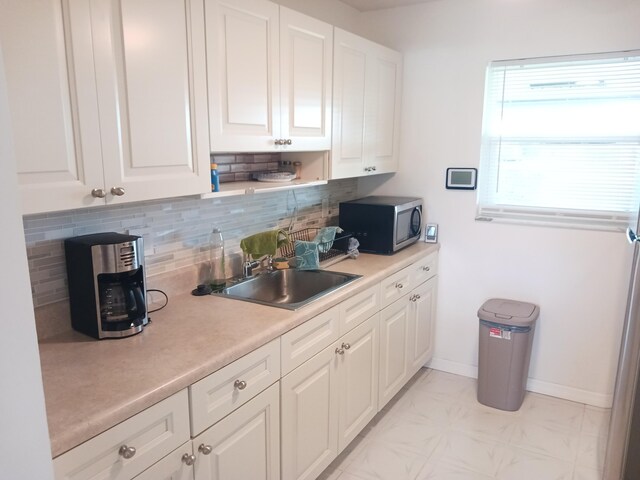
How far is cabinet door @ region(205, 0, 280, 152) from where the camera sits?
1.87m

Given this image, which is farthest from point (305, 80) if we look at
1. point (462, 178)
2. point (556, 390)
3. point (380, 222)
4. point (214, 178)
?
point (556, 390)

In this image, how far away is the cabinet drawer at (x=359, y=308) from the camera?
2277 millimetres

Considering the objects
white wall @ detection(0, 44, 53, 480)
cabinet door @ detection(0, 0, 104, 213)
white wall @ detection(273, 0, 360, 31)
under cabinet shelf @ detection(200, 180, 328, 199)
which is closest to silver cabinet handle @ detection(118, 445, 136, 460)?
white wall @ detection(0, 44, 53, 480)

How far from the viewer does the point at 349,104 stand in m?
2.76

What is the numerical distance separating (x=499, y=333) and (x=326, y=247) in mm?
1157

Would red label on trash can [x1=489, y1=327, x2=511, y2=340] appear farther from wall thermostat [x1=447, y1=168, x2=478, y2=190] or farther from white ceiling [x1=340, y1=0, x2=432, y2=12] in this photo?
white ceiling [x1=340, y1=0, x2=432, y2=12]

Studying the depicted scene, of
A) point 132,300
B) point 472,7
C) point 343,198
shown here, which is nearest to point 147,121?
point 132,300

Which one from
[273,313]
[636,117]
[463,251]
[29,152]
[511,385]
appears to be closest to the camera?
[29,152]

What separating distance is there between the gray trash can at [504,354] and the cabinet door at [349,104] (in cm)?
120

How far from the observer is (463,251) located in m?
3.35

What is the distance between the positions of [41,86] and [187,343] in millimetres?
863

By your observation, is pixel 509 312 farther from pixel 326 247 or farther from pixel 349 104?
pixel 349 104

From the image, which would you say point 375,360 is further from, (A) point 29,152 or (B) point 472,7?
(B) point 472,7

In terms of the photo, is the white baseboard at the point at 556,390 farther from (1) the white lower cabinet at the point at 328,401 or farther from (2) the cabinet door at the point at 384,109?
(2) the cabinet door at the point at 384,109
